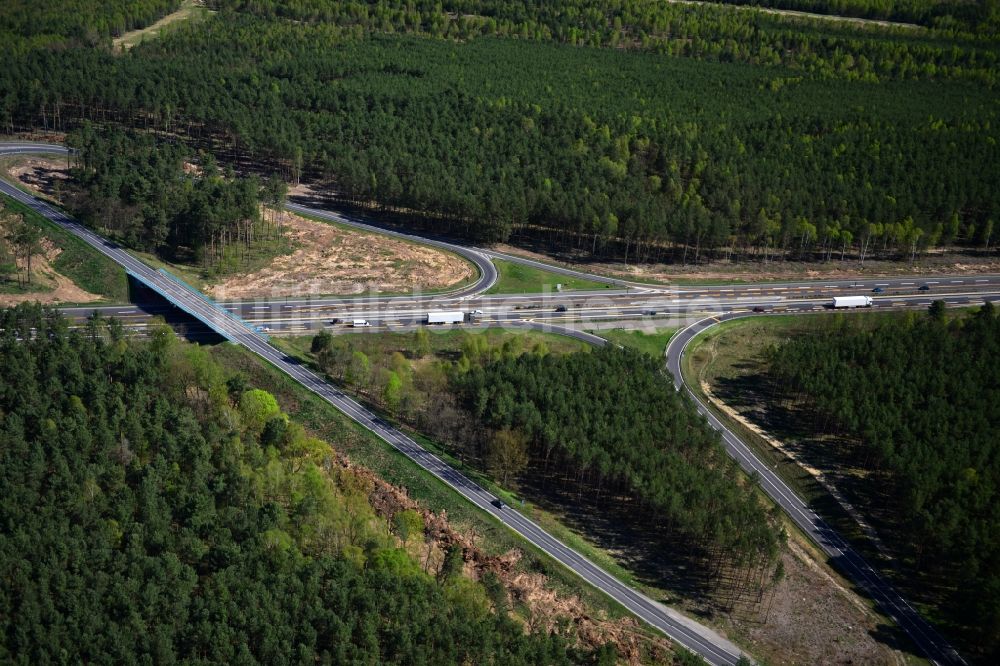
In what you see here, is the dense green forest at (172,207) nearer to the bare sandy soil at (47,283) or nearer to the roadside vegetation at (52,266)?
the roadside vegetation at (52,266)

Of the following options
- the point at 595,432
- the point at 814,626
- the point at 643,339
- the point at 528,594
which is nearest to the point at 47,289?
the point at 595,432

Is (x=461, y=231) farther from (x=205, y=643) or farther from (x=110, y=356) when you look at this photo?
(x=205, y=643)

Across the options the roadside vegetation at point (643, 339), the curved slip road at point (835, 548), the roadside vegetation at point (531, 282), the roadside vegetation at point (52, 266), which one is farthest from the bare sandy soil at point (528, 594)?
the roadside vegetation at point (52, 266)

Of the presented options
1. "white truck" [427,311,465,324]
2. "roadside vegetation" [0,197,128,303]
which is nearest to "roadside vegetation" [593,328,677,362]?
"white truck" [427,311,465,324]

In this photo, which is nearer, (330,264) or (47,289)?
(47,289)

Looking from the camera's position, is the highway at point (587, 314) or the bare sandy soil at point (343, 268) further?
the bare sandy soil at point (343, 268)

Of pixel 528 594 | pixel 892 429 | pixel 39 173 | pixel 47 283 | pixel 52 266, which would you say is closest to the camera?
pixel 528 594

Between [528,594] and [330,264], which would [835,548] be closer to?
[528,594]

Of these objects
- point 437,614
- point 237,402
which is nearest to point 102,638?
point 437,614
